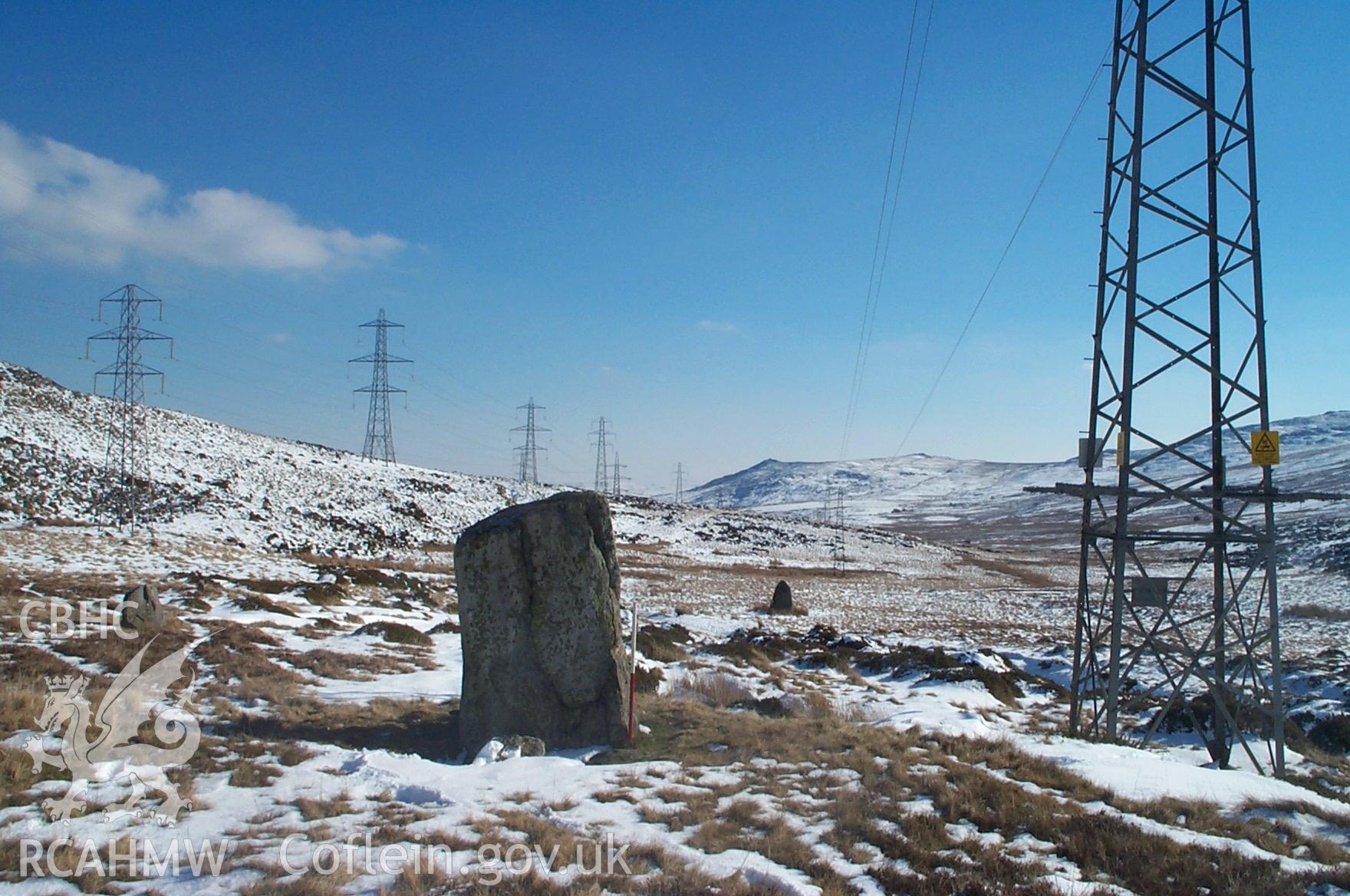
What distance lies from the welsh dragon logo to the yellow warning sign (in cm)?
1349

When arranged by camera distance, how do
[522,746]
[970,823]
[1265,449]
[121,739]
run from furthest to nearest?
[1265,449], [522,746], [121,739], [970,823]

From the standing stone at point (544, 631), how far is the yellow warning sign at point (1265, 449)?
938 centimetres

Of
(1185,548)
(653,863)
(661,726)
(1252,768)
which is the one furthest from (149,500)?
(1185,548)

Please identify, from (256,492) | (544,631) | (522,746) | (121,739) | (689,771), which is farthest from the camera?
(256,492)

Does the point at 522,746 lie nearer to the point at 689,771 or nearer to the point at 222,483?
the point at 689,771

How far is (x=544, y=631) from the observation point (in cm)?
1012

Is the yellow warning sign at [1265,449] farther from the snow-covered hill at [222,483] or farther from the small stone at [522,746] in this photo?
the snow-covered hill at [222,483]

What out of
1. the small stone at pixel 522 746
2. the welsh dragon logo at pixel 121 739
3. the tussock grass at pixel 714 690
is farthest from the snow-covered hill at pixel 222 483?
the small stone at pixel 522 746

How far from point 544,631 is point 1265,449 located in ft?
34.3

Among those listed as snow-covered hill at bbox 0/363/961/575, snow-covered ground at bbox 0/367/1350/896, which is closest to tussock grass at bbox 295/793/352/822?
snow-covered ground at bbox 0/367/1350/896

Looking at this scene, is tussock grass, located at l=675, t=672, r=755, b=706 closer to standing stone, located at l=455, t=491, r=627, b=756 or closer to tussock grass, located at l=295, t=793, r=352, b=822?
standing stone, located at l=455, t=491, r=627, b=756

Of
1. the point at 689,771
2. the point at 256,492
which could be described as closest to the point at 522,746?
the point at 689,771

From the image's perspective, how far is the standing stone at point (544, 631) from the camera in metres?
10.0

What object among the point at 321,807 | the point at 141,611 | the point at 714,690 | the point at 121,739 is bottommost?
the point at 714,690
